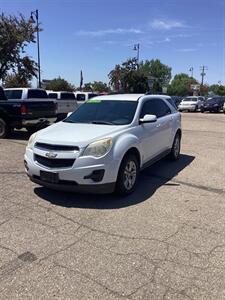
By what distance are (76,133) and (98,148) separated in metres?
0.62

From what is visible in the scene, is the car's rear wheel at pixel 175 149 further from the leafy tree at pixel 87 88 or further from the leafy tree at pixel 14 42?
the leafy tree at pixel 87 88

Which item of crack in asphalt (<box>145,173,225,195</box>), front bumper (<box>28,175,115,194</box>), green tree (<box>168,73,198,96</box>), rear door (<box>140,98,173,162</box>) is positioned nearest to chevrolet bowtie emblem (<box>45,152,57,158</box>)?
front bumper (<box>28,175,115,194</box>)

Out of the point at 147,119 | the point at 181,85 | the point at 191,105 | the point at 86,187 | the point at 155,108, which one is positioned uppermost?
the point at 181,85

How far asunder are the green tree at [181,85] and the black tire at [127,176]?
12760 cm

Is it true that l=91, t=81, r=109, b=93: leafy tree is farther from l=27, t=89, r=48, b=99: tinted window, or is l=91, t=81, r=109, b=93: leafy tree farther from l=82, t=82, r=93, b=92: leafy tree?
l=27, t=89, r=48, b=99: tinted window

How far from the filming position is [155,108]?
8.00 m

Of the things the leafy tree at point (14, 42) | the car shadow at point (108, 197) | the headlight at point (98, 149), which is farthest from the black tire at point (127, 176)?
the leafy tree at point (14, 42)

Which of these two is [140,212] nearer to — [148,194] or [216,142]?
[148,194]

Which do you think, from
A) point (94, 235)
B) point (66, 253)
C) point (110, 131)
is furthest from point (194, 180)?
point (66, 253)

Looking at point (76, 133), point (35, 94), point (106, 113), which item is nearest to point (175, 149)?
point (106, 113)

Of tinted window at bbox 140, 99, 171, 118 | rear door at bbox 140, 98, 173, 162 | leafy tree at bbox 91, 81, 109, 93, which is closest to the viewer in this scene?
rear door at bbox 140, 98, 173, 162

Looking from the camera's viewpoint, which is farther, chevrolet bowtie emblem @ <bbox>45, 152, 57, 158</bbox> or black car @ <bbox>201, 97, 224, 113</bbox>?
black car @ <bbox>201, 97, 224, 113</bbox>

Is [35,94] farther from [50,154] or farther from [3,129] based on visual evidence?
[50,154]

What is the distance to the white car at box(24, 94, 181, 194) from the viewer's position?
5578 millimetres
